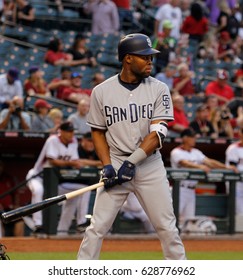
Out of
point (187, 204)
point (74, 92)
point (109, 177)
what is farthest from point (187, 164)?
point (109, 177)

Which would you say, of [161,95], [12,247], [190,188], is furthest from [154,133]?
[190,188]

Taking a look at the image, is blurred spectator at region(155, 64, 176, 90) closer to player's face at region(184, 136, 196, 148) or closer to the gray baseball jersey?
player's face at region(184, 136, 196, 148)

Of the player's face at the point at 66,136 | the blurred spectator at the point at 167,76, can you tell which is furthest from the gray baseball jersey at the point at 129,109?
the blurred spectator at the point at 167,76

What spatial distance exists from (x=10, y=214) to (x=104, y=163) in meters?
0.77

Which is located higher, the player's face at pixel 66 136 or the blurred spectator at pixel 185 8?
the blurred spectator at pixel 185 8

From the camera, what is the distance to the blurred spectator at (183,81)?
16500 millimetres

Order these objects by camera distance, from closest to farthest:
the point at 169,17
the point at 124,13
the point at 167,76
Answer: the point at 167,76
the point at 169,17
the point at 124,13

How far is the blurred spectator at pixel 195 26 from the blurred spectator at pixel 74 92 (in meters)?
4.72

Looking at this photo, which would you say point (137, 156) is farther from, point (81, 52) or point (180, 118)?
point (81, 52)

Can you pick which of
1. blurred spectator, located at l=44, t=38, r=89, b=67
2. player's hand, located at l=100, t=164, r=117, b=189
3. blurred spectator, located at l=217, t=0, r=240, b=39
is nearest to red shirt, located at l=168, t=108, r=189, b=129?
blurred spectator, located at l=44, t=38, r=89, b=67

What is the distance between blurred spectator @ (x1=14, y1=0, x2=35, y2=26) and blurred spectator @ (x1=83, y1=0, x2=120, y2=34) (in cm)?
117

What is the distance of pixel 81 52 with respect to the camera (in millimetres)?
17062

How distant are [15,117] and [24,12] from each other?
14.9 feet

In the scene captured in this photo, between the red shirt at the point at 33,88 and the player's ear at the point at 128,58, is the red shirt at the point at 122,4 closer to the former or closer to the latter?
the red shirt at the point at 33,88
